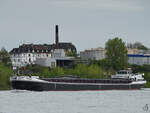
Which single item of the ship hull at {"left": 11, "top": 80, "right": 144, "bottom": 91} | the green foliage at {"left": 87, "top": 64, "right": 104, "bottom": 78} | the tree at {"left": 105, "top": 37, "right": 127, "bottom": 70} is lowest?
the ship hull at {"left": 11, "top": 80, "right": 144, "bottom": 91}

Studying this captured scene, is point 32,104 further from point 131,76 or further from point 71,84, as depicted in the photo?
point 131,76

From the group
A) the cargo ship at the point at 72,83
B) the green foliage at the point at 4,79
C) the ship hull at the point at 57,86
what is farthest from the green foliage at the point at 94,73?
the green foliage at the point at 4,79

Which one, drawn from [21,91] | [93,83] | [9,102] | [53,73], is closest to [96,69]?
[53,73]

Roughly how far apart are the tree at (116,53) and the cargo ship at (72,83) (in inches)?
1709

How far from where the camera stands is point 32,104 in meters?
78.5

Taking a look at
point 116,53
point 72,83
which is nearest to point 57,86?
point 72,83

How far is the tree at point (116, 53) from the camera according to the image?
182 metres

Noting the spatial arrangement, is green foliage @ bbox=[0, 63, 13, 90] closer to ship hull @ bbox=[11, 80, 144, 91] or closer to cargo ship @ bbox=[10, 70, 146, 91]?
cargo ship @ bbox=[10, 70, 146, 91]

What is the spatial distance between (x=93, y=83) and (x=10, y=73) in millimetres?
21546

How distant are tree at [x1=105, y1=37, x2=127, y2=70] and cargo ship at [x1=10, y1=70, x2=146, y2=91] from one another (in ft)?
142

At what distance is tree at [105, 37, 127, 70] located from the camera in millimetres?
182125

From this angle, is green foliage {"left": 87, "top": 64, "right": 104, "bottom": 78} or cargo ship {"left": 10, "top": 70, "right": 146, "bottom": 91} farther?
green foliage {"left": 87, "top": 64, "right": 104, "bottom": 78}

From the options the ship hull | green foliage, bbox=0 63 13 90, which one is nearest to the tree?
the ship hull

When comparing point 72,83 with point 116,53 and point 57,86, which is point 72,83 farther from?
point 116,53
